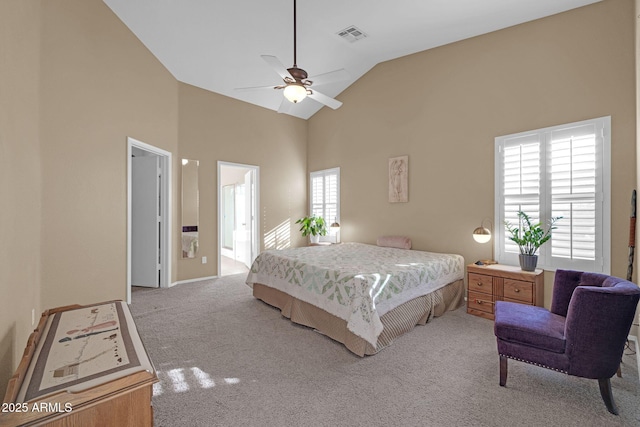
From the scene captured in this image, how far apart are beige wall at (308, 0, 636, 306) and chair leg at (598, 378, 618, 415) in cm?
169

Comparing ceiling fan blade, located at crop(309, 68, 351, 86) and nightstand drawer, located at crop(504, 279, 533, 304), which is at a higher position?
ceiling fan blade, located at crop(309, 68, 351, 86)

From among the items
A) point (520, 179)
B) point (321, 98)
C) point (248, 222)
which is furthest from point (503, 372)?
point (248, 222)

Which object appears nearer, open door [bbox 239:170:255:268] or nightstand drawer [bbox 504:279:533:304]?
nightstand drawer [bbox 504:279:533:304]

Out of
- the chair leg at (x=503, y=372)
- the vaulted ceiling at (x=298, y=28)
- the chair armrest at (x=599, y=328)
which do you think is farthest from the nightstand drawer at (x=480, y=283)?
the vaulted ceiling at (x=298, y=28)

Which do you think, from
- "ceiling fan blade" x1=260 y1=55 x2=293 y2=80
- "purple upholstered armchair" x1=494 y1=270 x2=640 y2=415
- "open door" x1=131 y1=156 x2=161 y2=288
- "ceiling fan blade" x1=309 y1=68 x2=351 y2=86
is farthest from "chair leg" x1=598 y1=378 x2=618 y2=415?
"open door" x1=131 y1=156 x2=161 y2=288

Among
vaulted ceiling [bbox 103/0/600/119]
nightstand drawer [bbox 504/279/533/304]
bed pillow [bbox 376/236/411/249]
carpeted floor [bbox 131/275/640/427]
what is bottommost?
carpeted floor [bbox 131/275/640/427]

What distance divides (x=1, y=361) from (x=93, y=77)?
300 cm

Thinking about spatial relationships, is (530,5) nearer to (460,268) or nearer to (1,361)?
(460,268)

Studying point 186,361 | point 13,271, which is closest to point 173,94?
Result: point 13,271

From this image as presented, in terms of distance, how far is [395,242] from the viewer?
480cm

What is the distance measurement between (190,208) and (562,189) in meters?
5.37

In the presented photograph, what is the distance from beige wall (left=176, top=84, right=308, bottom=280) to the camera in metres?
5.15

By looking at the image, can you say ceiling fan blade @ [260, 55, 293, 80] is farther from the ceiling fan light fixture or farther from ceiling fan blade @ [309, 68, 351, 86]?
ceiling fan blade @ [309, 68, 351, 86]

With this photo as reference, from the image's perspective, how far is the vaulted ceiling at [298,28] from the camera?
3.42 meters
